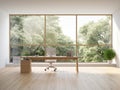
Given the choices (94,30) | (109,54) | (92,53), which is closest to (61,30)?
(94,30)

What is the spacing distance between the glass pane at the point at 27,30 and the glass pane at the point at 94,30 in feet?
6.62

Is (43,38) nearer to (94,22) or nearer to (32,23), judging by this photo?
(32,23)

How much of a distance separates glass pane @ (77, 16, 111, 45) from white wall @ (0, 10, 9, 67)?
3.65 m

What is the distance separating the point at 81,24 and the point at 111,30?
5.19 ft

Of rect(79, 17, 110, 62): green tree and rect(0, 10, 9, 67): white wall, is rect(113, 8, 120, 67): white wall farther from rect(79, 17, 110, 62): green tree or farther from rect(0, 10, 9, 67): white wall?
rect(0, 10, 9, 67): white wall

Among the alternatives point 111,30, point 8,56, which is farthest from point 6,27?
point 111,30

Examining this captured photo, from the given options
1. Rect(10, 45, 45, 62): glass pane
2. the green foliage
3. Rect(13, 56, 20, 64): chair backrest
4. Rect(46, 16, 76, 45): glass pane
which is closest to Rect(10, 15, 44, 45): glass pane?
Rect(10, 45, 45, 62): glass pane

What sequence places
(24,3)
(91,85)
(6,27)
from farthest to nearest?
(6,27), (24,3), (91,85)

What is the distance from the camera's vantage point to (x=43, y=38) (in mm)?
12461

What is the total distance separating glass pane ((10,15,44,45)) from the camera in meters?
12.5

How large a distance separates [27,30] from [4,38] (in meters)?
1.38

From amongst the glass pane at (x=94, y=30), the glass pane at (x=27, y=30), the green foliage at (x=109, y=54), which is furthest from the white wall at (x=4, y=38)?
the green foliage at (x=109, y=54)

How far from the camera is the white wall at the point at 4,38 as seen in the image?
1104 centimetres

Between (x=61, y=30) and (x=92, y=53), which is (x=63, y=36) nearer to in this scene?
(x=61, y=30)
